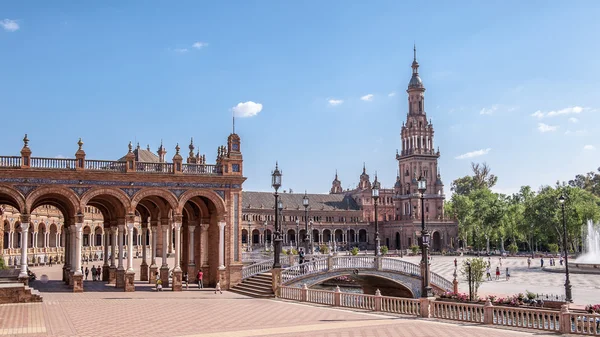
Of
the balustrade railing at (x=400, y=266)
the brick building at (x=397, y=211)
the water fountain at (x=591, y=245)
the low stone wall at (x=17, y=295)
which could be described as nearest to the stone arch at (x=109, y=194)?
the low stone wall at (x=17, y=295)

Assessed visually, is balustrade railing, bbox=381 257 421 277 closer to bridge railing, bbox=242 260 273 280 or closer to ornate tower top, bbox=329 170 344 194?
bridge railing, bbox=242 260 273 280

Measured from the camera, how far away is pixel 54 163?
111 ft

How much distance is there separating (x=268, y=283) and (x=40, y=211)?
150 ft

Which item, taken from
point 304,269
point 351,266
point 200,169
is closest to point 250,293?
point 304,269

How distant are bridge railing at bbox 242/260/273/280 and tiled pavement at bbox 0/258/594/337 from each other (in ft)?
19.0

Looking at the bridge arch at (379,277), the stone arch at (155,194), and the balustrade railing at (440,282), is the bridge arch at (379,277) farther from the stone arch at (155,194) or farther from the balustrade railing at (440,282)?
the stone arch at (155,194)

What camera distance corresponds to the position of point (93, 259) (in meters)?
76.6

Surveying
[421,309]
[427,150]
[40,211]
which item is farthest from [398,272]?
[427,150]

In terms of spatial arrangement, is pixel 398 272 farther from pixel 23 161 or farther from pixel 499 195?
pixel 499 195

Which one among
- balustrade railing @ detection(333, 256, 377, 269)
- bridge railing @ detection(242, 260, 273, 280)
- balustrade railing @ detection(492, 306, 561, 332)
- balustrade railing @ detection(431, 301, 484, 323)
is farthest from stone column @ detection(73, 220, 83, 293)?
balustrade railing @ detection(492, 306, 561, 332)

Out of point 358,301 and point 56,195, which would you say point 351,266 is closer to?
point 358,301

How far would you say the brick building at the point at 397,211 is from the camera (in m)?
122

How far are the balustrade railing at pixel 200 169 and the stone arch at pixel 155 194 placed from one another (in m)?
1.91

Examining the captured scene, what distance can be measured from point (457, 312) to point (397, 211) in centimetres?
11015
